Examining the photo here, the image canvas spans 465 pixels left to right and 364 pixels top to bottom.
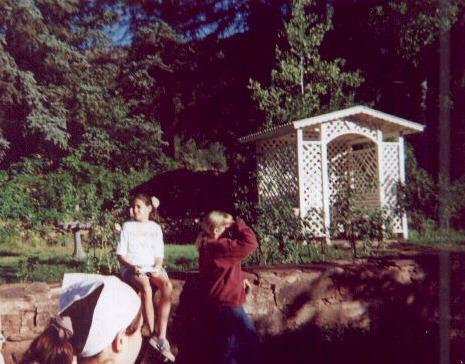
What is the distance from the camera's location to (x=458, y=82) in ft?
56.6

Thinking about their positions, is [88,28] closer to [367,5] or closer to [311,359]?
[367,5]

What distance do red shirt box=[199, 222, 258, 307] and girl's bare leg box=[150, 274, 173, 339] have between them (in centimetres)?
36

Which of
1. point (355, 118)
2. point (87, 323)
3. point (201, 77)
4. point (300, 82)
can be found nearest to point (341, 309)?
point (87, 323)

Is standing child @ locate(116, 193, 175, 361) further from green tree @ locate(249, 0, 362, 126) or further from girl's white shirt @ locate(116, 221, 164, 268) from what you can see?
green tree @ locate(249, 0, 362, 126)

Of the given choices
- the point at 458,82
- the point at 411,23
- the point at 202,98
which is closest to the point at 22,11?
the point at 202,98

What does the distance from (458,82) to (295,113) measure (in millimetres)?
6773

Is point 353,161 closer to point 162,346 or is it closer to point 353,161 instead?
point 353,161

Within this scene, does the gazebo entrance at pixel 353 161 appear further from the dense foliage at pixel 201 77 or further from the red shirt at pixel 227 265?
the red shirt at pixel 227 265

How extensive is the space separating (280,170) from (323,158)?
57.7 inches

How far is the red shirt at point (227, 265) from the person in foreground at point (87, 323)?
6.72 ft

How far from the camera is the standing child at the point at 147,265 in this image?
151 inches

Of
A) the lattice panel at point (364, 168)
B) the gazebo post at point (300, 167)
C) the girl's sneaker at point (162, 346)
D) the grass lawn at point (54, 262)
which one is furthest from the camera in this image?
the lattice panel at point (364, 168)

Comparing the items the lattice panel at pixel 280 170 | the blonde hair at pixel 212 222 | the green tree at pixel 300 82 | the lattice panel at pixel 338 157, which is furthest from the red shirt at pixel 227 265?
the lattice panel at pixel 338 157

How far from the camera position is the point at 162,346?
3.75m
